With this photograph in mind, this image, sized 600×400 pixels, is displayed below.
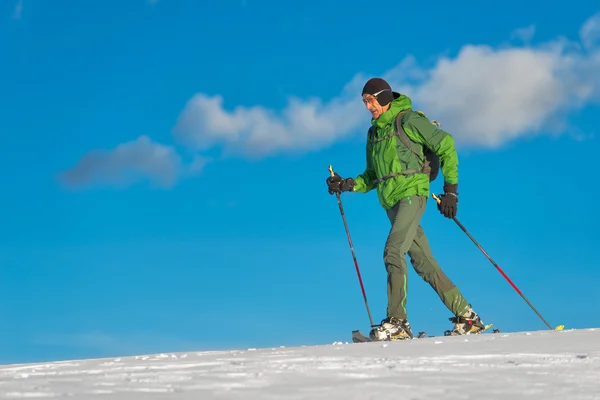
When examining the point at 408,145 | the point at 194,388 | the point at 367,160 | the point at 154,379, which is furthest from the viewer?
the point at 367,160

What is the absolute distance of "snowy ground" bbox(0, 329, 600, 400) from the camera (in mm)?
3676

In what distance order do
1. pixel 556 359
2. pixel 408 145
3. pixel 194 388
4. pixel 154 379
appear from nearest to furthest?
pixel 194 388 < pixel 154 379 < pixel 556 359 < pixel 408 145

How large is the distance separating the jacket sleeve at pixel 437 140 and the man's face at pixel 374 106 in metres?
0.36

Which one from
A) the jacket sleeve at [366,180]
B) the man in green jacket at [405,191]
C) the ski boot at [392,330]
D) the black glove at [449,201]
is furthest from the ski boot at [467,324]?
the jacket sleeve at [366,180]

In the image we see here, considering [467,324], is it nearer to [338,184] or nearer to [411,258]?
[411,258]

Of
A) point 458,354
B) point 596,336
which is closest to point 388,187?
point 596,336

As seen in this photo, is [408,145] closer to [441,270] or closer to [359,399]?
[441,270]

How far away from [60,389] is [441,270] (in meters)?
5.35

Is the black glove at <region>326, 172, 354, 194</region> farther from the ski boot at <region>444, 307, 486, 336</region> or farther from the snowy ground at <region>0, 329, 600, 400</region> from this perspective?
the snowy ground at <region>0, 329, 600, 400</region>

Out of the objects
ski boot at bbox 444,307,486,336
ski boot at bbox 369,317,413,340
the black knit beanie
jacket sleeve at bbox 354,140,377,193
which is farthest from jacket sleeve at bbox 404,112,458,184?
ski boot at bbox 369,317,413,340

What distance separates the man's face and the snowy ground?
11.1 ft

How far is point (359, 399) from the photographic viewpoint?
11.5ft

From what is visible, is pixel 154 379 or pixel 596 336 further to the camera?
pixel 596 336

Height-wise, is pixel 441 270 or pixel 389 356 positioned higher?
pixel 441 270
